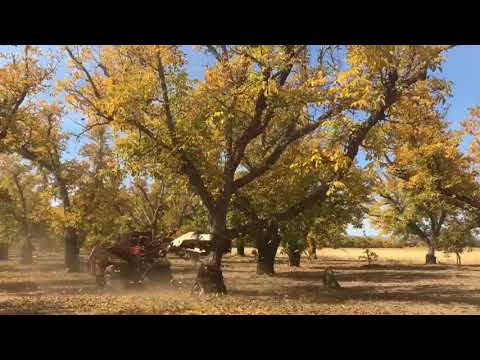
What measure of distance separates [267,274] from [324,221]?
17.1 feet

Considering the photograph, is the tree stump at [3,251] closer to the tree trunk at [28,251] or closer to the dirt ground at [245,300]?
the tree trunk at [28,251]

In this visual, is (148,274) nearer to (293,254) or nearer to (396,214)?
(293,254)

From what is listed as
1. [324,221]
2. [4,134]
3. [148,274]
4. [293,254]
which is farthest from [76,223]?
[293,254]

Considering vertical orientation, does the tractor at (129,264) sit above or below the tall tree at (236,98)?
below

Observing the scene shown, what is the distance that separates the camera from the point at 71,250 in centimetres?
3322

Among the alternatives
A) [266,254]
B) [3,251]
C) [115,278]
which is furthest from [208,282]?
[3,251]

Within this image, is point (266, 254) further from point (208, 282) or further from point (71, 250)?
point (71, 250)

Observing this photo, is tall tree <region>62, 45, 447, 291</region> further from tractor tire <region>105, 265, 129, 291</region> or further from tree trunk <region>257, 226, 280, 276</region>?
tree trunk <region>257, 226, 280, 276</region>

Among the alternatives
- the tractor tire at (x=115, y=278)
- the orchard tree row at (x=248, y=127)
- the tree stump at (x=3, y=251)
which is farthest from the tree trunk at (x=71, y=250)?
the tree stump at (x=3, y=251)

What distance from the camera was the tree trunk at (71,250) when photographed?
3228 centimetres

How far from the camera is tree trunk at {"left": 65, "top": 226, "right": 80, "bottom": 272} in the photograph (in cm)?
3228

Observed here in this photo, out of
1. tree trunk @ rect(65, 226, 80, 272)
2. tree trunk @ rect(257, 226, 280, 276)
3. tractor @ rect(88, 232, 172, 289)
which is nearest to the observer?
tractor @ rect(88, 232, 172, 289)

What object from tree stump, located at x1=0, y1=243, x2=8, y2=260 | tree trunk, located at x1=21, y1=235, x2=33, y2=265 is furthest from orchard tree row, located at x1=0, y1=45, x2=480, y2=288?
tree stump, located at x1=0, y1=243, x2=8, y2=260

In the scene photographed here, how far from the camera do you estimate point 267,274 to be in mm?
29141
